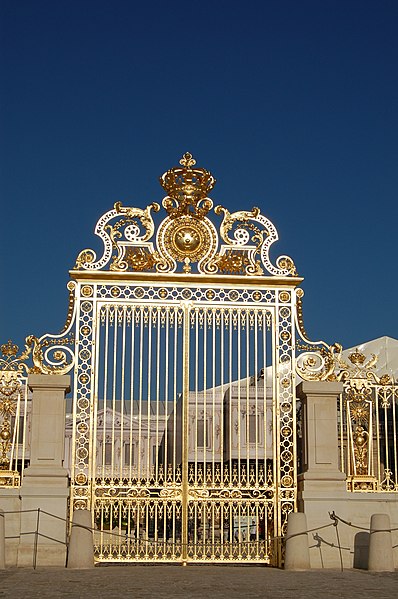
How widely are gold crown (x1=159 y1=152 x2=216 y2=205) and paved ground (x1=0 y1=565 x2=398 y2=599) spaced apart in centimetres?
549

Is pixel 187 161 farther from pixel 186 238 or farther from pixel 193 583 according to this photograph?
pixel 193 583

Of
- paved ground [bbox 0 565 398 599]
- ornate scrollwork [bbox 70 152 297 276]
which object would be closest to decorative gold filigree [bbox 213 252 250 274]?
ornate scrollwork [bbox 70 152 297 276]

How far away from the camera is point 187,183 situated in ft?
46.4

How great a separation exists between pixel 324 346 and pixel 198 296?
81.1 inches

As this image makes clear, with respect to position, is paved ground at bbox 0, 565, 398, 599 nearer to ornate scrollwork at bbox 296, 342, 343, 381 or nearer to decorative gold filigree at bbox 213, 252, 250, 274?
ornate scrollwork at bbox 296, 342, 343, 381

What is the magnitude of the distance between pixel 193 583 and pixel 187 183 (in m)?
6.10

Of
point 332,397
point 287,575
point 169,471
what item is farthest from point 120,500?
point 332,397

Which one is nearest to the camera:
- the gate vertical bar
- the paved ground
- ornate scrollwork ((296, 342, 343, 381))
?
the paved ground

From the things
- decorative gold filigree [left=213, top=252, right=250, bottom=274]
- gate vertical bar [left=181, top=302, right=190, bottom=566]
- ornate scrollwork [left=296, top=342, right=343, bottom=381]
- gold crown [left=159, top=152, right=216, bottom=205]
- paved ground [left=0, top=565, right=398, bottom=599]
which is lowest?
paved ground [left=0, top=565, right=398, bottom=599]

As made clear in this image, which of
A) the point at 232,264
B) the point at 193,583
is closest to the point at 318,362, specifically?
the point at 232,264

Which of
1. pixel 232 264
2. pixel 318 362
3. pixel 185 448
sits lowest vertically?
pixel 185 448

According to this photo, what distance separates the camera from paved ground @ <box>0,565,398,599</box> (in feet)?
31.6

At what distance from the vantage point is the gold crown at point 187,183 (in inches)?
555

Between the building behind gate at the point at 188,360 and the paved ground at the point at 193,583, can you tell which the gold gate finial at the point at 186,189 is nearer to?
the building behind gate at the point at 188,360
